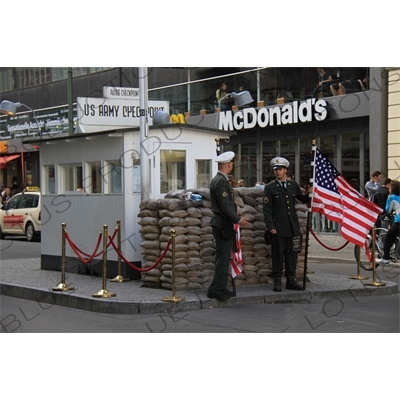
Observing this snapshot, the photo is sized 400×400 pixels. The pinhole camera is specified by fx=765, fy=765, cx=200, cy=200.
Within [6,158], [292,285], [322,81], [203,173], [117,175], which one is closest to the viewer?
[292,285]

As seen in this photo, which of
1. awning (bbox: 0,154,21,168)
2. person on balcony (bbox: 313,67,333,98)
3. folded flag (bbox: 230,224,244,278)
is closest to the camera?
folded flag (bbox: 230,224,244,278)

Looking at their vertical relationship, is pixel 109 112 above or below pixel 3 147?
above

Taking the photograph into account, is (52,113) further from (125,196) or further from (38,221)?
(125,196)

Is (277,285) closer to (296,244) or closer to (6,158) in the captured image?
(296,244)

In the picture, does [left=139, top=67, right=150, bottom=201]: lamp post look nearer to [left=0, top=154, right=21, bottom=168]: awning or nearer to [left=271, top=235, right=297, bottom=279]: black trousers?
[left=271, top=235, right=297, bottom=279]: black trousers

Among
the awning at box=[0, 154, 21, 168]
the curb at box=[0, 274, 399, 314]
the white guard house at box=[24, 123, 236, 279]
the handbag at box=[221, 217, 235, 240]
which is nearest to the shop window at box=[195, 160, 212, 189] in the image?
the white guard house at box=[24, 123, 236, 279]

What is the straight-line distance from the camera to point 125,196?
12.5 m

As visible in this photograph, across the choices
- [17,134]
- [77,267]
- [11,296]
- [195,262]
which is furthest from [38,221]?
[17,134]

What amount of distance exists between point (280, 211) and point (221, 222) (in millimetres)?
1127

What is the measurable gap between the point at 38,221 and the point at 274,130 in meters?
8.35

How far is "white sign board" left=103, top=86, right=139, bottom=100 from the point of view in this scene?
13643mm

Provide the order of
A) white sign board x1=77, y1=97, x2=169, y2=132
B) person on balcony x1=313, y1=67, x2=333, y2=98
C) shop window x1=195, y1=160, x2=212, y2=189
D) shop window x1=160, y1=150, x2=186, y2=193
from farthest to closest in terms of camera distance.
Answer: person on balcony x1=313, y1=67, x2=333, y2=98
white sign board x1=77, y1=97, x2=169, y2=132
shop window x1=195, y1=160, x2=212, y2=189
shop window x1=160, y1=150, x2=186, y2=193

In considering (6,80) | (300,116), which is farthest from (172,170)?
(6,80)

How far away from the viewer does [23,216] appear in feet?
85.1
